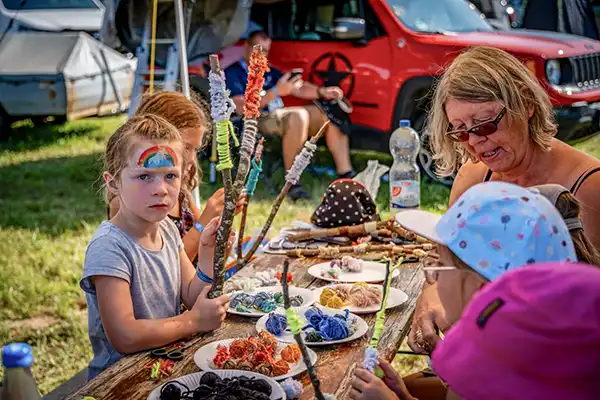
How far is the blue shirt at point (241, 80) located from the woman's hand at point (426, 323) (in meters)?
5.36

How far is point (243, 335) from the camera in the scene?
261 cm

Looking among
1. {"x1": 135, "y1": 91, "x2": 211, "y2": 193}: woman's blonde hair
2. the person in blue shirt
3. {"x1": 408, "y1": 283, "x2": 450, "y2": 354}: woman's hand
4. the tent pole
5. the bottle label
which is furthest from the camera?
the person in blue shirt

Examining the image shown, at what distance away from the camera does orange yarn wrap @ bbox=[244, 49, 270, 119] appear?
2104 millimetres

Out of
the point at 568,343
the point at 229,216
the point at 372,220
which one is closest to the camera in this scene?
the point at 568,343

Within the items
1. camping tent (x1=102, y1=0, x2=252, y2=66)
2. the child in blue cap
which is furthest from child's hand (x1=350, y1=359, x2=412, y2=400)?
camping tent (x1=102, y1=0, x2=252, y2=66)

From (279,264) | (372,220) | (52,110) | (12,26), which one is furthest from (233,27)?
(279,264)

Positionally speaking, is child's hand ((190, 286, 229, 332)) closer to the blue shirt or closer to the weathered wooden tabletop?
the weathered wooden tabletop

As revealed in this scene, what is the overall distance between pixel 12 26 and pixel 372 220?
8271 millimetres

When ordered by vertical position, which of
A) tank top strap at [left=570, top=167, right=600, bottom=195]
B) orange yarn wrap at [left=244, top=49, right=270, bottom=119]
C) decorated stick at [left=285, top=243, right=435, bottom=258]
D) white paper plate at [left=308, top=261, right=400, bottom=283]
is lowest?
decorated stick at [left=285, top=243, right=435, bottom=258]

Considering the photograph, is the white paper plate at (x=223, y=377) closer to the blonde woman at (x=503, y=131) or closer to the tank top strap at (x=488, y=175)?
the blonde woman at (x=503, y=131)

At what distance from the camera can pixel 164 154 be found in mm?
2605

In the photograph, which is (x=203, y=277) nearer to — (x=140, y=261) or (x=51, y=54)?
(x=140, y=261)

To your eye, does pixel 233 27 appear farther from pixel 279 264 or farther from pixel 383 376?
pixel 383 376

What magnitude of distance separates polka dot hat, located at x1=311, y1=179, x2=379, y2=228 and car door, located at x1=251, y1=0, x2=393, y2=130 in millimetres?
4285
